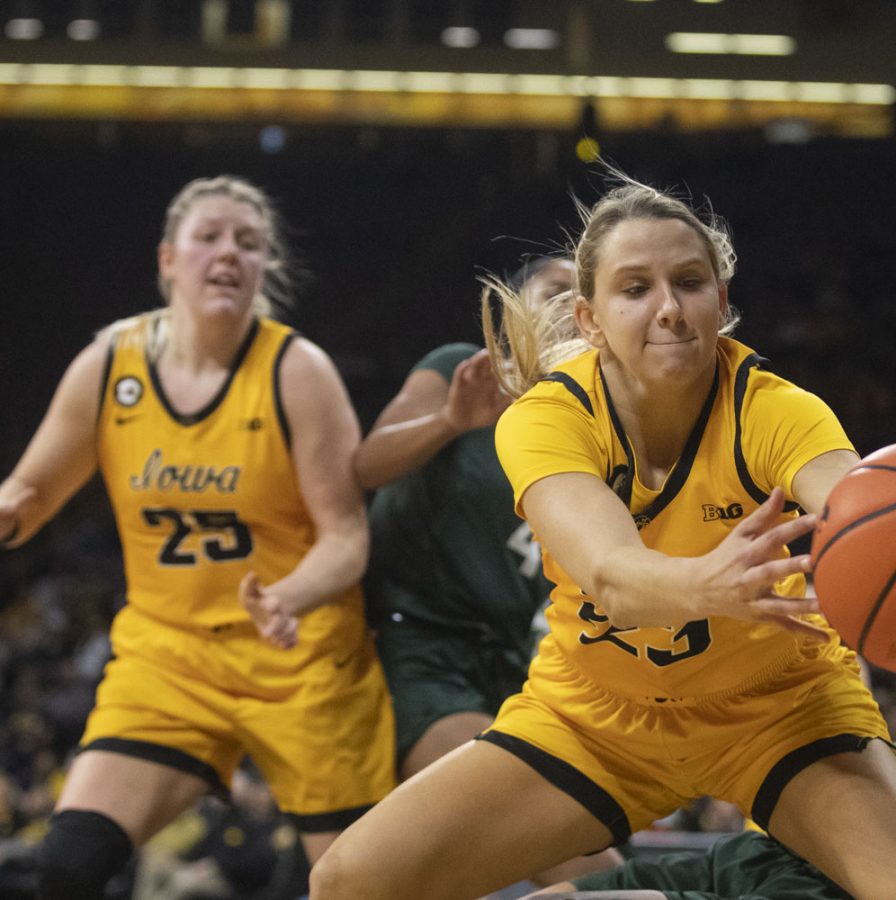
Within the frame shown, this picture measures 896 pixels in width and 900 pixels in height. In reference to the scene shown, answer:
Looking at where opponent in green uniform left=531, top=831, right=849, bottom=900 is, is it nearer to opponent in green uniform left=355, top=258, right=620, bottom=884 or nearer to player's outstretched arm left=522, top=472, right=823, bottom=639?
player's outstretched arm left=522, top=472, right=823, bottom=639

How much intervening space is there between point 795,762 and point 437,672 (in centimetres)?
148

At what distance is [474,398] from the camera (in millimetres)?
3514

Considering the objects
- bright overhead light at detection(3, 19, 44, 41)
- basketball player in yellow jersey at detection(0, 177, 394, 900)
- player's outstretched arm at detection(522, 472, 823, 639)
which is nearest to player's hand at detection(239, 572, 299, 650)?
basketball player in yellow jersey at detection(0, 177, 394, 900)

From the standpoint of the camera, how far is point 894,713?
24.6 ft

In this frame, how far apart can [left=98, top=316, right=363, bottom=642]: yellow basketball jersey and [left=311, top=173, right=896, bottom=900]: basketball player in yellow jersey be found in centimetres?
115

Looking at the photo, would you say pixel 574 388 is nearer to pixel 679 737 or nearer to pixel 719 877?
pixel 679 737

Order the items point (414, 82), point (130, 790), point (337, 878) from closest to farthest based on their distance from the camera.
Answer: point (337, 878) < point (130, 790) < point (414, 82)

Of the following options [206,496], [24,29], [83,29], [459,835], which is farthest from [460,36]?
[459,835]

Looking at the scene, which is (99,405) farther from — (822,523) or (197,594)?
(822,523)

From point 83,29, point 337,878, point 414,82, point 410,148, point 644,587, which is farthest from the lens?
point 410,148

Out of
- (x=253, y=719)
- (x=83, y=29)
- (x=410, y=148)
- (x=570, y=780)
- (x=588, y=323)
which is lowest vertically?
(x=253, y=719)

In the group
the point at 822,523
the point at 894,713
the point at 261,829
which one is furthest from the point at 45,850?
the point at 894,713

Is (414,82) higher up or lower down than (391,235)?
higher up

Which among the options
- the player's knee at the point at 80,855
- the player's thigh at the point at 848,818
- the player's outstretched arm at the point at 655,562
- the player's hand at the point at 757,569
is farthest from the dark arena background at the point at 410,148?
the player's hand at the point at 757,569
